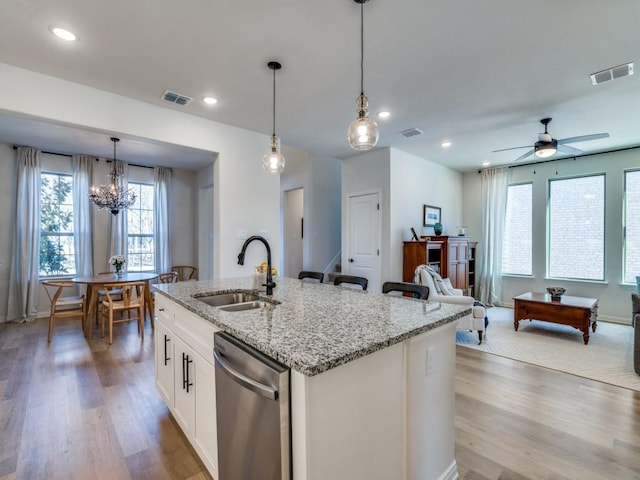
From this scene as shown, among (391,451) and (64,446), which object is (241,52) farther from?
(64,446)

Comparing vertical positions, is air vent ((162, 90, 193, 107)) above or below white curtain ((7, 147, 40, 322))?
above

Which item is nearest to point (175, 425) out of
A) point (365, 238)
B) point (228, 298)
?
point (228, 298)

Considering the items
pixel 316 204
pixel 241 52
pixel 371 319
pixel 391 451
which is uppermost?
pixel 241 52

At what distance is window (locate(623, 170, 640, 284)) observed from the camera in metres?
5.02

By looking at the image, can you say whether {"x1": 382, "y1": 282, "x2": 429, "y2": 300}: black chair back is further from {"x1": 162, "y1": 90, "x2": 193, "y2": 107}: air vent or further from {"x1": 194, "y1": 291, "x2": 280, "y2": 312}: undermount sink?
{"x1": 162, "y1": 90, "x2": 193, "y2": 107}: air vent

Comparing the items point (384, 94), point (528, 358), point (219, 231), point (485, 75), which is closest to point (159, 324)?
point (219, 231)

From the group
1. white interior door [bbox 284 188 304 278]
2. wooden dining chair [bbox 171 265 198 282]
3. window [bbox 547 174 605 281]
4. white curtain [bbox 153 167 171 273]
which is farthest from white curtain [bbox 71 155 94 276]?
window [bbox 547 174 605 281]

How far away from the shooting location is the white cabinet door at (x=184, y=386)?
184cm

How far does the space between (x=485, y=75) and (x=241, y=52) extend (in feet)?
7.13

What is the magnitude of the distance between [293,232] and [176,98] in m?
4.47

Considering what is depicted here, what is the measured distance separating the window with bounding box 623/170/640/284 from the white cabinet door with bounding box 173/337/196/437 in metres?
6.68

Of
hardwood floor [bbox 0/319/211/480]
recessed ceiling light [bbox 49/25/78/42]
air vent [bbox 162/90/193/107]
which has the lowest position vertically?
hardwood floor [bbox 0/319/211/480]

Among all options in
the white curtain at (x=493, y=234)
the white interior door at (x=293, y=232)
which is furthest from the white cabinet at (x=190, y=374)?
the white curtain at (x=493, y=234)

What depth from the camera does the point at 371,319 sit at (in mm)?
1523
